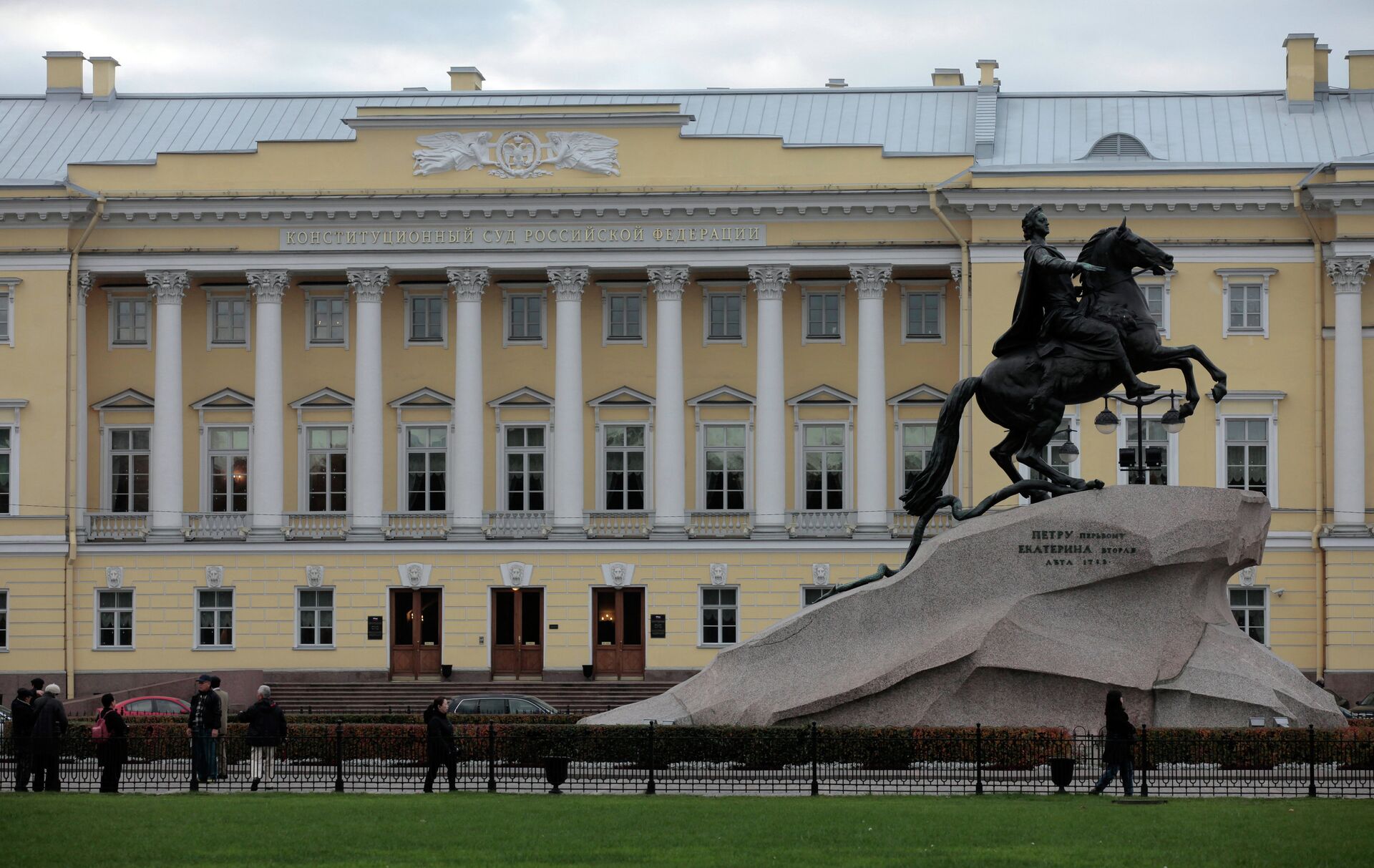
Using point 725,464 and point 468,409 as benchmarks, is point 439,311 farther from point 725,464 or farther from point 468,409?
point 725,464

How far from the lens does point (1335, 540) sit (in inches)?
2200

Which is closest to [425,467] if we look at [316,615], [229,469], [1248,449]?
[316,615]

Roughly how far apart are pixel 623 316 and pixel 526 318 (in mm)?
2751

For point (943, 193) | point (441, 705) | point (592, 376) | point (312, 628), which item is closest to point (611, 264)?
point (592, 376)

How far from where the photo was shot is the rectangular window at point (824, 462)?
2366 inches

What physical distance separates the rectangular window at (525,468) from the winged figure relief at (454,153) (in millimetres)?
7548

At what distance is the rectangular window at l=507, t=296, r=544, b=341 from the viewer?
6084 centimetres

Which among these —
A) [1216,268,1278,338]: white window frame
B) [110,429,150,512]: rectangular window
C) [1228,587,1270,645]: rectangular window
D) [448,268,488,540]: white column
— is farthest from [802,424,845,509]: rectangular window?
[110,429,150,512]: rectangular window

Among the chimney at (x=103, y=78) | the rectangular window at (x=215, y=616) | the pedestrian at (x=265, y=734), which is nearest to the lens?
the pedestrian at (x=265, y=734)

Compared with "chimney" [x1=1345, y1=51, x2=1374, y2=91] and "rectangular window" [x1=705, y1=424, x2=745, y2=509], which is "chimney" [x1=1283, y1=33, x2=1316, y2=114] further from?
"rectangular window" [x1=705, y1=424, x2=745, y2=509]

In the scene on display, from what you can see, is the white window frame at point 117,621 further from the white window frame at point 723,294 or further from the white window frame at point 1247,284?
the white window frame at point 1247,284

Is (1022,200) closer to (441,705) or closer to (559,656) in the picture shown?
(559,656)

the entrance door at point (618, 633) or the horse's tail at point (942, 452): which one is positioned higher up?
the horse's tail at point (942, 452)

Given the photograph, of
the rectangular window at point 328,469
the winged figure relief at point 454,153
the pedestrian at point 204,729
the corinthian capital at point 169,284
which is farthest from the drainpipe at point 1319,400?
the pedestrian at point 204,729
